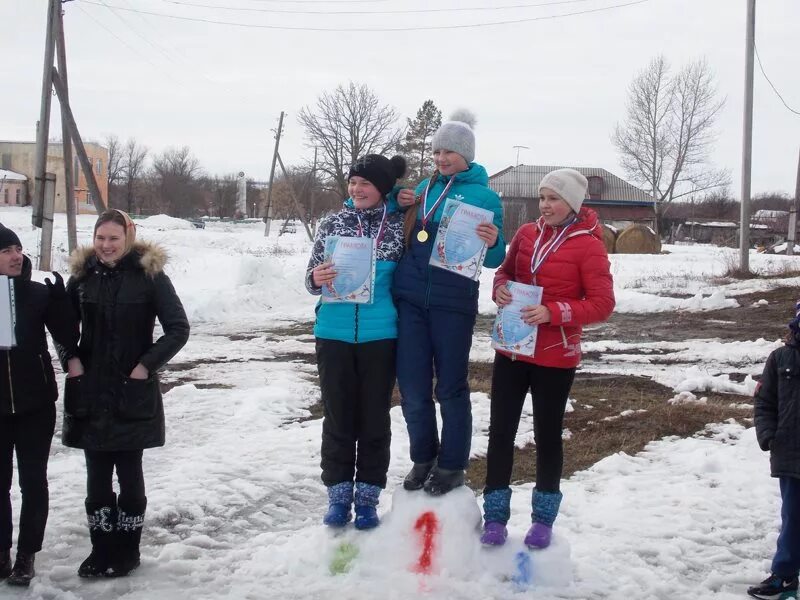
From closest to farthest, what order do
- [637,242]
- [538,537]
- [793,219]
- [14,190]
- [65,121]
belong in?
[538,537], [65,121], [793,219], [637,242], [14,190]

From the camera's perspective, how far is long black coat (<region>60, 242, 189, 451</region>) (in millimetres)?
3547

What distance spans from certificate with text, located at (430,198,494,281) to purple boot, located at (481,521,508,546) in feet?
4.03

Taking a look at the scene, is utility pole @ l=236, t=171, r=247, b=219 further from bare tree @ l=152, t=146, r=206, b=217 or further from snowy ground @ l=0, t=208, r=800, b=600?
snowy ground @ l=0, t=208, r=800, b=600

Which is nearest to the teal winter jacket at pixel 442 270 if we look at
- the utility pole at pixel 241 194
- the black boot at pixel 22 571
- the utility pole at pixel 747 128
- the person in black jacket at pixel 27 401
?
the person in black jacket at pixel 27 401

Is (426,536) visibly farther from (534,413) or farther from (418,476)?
(534,413)

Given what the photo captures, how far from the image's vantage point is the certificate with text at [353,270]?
12.0 feet

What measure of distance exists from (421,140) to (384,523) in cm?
5430

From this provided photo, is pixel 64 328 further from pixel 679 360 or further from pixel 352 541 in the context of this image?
pixel 679 360

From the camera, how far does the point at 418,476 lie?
3934mm

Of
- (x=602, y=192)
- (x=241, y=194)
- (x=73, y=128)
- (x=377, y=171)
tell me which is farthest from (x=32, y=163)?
(x=377, y=171)

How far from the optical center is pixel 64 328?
3.58 metres

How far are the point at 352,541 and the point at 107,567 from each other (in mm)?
1192

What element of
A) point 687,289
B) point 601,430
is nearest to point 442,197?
point 601,430

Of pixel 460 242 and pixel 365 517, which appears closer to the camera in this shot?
pixel 460 242
